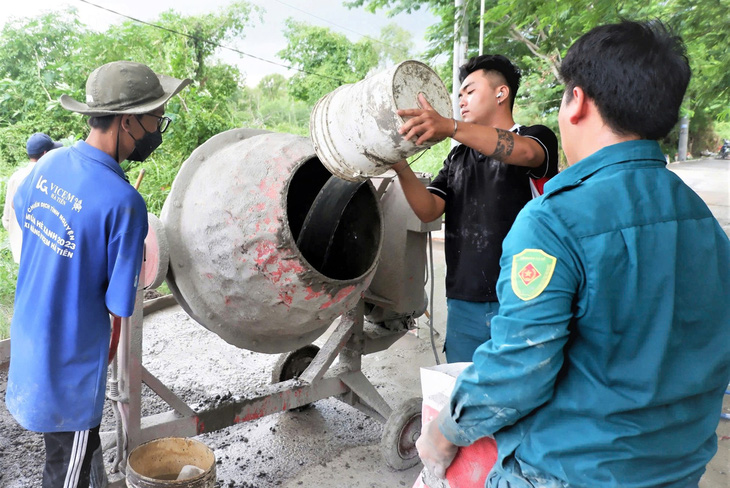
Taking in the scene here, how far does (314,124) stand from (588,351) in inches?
48.3

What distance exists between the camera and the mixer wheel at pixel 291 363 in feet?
11.5

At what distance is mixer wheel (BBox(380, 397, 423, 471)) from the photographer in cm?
290

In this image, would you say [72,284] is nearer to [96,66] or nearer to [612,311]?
[612,311]

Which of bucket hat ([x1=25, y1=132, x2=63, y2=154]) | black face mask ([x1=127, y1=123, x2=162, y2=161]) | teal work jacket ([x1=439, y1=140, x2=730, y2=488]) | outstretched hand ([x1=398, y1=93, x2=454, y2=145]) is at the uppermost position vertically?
outstretched hand ([x1=398, y1=93, x2=454, y2=145])

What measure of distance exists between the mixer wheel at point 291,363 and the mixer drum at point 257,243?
2.75 feet

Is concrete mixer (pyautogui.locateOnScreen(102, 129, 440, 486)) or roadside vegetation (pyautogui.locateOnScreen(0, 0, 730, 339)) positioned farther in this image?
roadside vegetation (pyautogui.locateOnScreen(0, 0, 730, 339))

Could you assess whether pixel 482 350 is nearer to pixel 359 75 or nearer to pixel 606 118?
pixel 606 118

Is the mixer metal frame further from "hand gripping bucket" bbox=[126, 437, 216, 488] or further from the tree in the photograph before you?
the tree

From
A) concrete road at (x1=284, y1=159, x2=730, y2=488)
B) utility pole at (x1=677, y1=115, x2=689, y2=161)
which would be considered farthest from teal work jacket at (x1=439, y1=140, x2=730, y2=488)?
utility pole at (x1=677, y1=115, x2=689, y2=161)

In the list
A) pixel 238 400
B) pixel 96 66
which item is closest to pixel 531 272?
pixel 238 400

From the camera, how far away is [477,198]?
2.40 m

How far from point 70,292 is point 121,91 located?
0.76 m

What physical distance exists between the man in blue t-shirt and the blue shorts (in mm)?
1355

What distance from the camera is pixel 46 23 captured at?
10.2 metres
